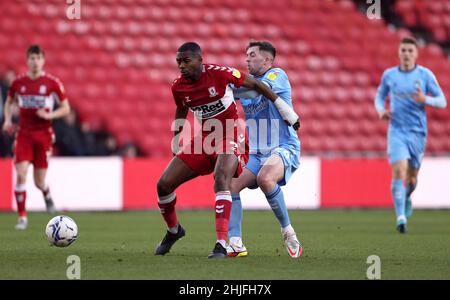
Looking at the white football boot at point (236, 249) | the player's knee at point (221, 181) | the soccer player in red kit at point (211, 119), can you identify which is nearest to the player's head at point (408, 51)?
the soccer player in red kit at point (211, 119)

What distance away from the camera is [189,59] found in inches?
298

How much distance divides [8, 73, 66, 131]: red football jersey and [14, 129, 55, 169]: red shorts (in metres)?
0.10

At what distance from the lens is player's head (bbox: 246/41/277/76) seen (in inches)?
328

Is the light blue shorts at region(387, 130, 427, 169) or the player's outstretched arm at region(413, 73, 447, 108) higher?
the player's outstretched arm at region(413, 73, 447, 108)

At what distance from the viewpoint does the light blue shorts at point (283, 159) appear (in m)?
8.30

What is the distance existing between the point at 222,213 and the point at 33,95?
5.14m

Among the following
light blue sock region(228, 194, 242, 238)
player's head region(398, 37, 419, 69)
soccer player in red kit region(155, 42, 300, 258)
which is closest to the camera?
soccer player in red kit region(155, 42, 300, 258)

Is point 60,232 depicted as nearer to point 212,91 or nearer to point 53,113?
point 212,91

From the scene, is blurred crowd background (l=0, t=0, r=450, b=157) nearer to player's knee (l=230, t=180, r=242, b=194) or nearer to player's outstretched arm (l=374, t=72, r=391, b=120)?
player's outstretched arm (l=374, t=72, r=391, b=120)

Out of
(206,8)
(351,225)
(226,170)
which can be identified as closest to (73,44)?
(206,8)

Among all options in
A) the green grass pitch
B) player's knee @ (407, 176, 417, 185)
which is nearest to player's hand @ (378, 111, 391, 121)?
player's knee @ (407, 176, 417, 185)

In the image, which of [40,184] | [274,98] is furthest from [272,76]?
[40,184]

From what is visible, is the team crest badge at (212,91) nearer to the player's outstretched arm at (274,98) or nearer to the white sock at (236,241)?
the player's outstretched arm at (274,98)
